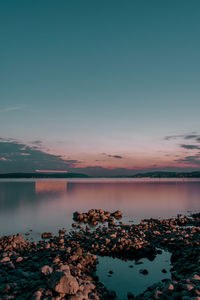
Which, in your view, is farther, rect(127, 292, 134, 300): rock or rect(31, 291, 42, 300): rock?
rect(127, 292, 134, 300): rock

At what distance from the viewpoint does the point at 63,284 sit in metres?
8.68

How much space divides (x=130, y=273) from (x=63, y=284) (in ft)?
18.7

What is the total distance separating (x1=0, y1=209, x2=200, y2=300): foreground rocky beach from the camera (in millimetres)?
8788

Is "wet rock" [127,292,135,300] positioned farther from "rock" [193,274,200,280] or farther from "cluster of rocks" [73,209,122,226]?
"cluster of rocks" [73,209,122,226]

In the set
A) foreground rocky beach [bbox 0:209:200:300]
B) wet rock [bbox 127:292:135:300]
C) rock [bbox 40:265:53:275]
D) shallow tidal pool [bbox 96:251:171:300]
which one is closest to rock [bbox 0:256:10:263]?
foreground rocky beach [bbox 0:209:200:300]

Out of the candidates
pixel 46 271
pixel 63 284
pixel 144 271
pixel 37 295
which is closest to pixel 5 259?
pixel 46 271

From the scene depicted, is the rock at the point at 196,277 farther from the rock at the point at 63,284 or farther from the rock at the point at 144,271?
the rock at the point at 63,284

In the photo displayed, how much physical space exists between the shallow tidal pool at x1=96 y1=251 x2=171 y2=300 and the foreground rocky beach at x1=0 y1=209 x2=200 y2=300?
39 cm

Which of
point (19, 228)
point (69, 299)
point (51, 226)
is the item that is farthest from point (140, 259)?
point (19, 228)

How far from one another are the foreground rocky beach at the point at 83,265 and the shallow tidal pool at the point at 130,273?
0.39 m

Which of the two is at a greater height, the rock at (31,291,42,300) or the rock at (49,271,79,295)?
the rock at (49,271,79,295)

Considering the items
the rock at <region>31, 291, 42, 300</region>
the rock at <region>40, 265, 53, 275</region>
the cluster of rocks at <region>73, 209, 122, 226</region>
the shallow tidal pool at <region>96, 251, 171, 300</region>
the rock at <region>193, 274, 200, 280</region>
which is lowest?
the cluster of rocks at <region>73, 209, 122, 226</region>

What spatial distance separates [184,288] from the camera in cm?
883

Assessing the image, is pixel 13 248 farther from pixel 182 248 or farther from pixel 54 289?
pixel 182 248
